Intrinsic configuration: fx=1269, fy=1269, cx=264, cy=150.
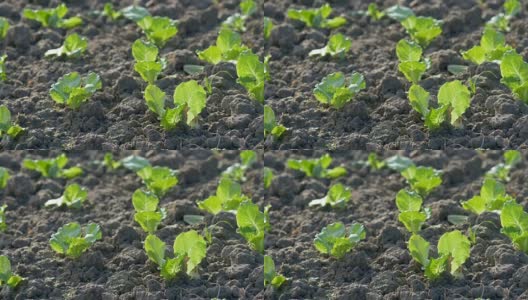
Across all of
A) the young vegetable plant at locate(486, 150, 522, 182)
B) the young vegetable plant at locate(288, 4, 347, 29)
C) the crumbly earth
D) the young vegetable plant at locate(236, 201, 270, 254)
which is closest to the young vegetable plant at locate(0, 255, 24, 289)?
the crumbly earth

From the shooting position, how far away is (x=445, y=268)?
6008mm

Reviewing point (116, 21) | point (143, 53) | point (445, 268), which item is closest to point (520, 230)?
point (445, 268)

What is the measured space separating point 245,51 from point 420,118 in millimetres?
1040

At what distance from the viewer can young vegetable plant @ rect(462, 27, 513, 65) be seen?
23.0 ft

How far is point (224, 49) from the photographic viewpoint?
7168 millimetres

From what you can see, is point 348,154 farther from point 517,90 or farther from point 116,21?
point 116,21

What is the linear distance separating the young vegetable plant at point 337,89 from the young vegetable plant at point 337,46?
31 cm

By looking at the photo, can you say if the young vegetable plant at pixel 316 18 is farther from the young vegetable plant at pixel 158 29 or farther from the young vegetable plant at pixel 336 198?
the young vegetable plant at pixel 336 198

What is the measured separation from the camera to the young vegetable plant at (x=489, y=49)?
7023mm

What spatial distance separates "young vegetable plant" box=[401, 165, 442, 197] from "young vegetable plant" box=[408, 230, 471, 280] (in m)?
0.68

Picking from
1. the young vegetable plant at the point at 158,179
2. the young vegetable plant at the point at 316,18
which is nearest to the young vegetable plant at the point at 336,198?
the young vegetable plant at the point at 158,179

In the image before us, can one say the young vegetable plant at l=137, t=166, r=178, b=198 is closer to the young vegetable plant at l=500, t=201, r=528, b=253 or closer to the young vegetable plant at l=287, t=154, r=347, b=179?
the young vegetable plant at l=287, t=154, r=347, b=179

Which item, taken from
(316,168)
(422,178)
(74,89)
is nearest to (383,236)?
(422,178)

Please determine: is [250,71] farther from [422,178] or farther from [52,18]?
[52,18]
